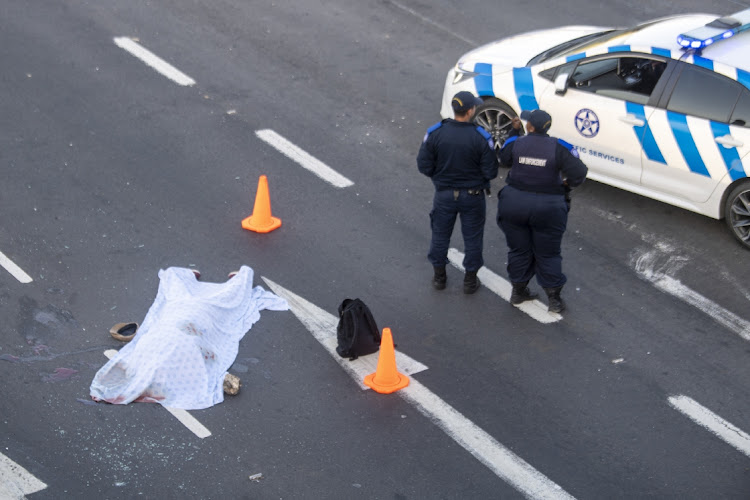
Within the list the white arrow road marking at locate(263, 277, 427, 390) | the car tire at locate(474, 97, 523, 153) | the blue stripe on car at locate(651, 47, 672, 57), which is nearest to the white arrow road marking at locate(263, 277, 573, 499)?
the white arrow road marking at locate(263, 277, 427, 390)

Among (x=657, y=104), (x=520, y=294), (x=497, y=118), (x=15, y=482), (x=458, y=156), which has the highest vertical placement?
(x=657, y=104)

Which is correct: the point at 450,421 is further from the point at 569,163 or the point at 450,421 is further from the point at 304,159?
the point at 304,159

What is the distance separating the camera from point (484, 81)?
10.7 metres

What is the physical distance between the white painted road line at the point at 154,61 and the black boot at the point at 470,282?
5292mm

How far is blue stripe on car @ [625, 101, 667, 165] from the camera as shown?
963 centimetres

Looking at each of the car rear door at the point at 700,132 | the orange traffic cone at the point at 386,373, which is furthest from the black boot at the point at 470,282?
the car rear door at the point at 700,132

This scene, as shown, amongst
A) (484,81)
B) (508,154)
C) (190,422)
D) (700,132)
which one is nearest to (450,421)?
(190,422)

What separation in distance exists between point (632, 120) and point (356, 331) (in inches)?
145

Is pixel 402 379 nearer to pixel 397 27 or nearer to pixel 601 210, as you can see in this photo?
pixel 601 210

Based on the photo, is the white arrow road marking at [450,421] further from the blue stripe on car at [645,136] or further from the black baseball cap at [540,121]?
the blue stripe on car at [645,136]

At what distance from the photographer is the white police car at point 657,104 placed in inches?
365

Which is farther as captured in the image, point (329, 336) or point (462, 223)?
point (462, 223)

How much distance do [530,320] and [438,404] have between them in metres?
1.44

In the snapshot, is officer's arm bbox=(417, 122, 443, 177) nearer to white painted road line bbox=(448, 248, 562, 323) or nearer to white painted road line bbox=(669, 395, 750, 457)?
white painted road line bbox=(448, 248, 562, 323)
